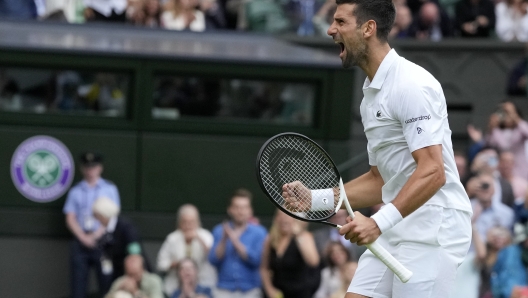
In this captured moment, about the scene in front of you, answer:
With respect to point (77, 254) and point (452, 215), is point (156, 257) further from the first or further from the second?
point (452, 215)

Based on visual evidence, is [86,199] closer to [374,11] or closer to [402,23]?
[402,23]

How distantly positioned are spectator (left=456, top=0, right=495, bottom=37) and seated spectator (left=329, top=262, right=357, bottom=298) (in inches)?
190

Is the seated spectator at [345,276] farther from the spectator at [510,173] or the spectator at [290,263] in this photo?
the spectator at [510,173]

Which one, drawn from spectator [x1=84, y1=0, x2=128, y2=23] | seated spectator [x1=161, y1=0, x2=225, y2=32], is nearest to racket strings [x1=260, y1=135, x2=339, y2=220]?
seated spectator [x1=161, y1=0, x2=225, y2=32]

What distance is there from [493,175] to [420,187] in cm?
590

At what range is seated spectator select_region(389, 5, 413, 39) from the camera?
1264 centimetres

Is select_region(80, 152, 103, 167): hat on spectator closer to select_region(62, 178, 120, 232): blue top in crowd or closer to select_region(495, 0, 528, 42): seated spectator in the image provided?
select_region(62, 178, 120, 232): blue top in crowd

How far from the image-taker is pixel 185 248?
979 cm

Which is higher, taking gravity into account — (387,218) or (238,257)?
(387,218)

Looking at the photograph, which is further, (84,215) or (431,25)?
(431,25)

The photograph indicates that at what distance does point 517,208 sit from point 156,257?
3.62m

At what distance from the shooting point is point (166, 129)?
11148 millimetres

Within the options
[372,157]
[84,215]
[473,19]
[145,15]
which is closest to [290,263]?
[84,215]

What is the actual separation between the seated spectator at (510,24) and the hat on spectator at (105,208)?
18.2 ft
